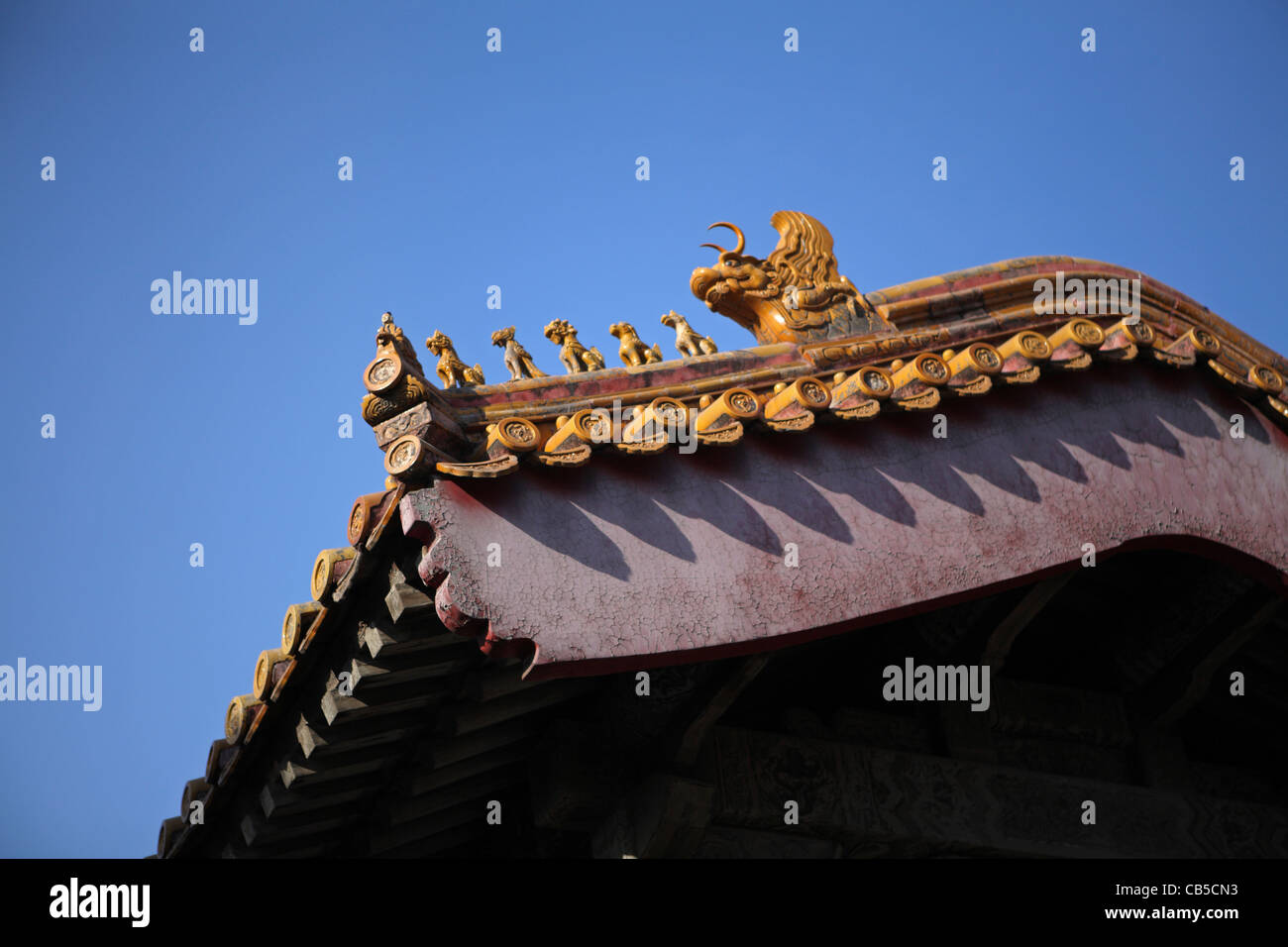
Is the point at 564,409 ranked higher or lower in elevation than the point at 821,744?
higher

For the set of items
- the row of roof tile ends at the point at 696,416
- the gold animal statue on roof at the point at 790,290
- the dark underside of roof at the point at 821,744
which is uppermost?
the gold animal statue on roof at the point at 790,290

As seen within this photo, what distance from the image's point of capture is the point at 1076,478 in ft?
18.9

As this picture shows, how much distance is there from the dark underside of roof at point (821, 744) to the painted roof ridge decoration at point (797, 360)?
2.43 ft

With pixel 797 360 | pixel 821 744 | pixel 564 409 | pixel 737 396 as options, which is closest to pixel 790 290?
pixel 797 360

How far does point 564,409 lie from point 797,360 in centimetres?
114

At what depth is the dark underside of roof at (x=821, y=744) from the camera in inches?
219

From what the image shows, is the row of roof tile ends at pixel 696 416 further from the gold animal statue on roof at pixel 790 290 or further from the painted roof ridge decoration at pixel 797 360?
the gold animal statue on roof at pixel 790 290

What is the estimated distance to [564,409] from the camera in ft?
16.9

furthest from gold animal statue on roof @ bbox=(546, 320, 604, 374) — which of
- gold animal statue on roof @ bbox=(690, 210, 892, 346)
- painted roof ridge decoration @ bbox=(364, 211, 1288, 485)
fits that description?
gold animal statue on roof @ bbox=(690, 210, 892, 346)

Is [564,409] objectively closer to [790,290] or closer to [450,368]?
[450,368]

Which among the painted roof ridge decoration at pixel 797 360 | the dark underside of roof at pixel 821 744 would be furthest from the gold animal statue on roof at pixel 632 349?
the dark underside of roof at pixel 821 744
